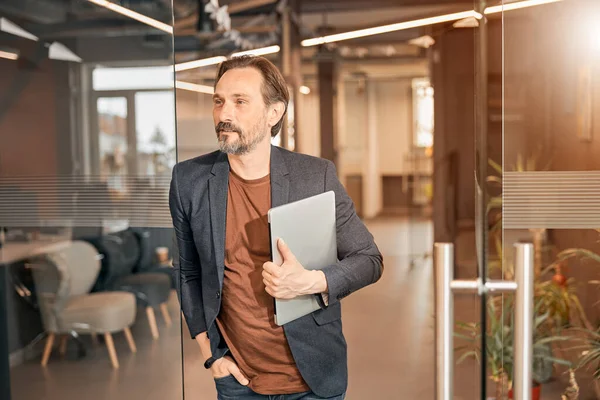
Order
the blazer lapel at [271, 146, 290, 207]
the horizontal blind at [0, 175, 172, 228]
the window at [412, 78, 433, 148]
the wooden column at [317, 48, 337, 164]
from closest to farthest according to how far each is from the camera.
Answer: the blazer lapel at [271, 146, 290, 207]
the window at [412, 78, 433, 148]
the wooden column at [317, 48, 337, 164]
the horizontal blind at [0, 175, 172, 228]

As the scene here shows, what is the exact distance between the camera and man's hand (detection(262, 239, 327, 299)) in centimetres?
160

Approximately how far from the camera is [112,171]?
2703 millimetres

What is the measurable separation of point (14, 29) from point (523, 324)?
226cm

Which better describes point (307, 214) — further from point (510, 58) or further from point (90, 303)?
point (90, 303)

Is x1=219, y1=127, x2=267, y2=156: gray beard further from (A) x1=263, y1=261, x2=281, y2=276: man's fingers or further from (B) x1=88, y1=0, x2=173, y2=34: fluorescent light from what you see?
(B) x1=88, y1=0, x2=173, y2=34: fluorescent light

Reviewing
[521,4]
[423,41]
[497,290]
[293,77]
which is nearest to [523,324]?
[497,290]

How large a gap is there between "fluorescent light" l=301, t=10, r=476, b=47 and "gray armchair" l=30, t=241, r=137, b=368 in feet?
3.81

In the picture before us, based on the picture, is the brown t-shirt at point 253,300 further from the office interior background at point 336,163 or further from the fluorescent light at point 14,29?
the fluorescent light at point 14,29

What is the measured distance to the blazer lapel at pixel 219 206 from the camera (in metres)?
1.81

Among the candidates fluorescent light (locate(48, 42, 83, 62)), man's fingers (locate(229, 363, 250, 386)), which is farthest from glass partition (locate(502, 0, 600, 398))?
fluorescent light (locate(48, 42, 83, 62))

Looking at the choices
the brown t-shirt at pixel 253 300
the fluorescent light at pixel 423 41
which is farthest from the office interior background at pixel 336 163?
the brown t-shirt at pixel 253 300

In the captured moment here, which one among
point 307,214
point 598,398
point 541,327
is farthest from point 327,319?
point 598,398

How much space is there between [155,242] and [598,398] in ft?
5.05

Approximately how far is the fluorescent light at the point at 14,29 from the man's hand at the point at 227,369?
1.57 meters
